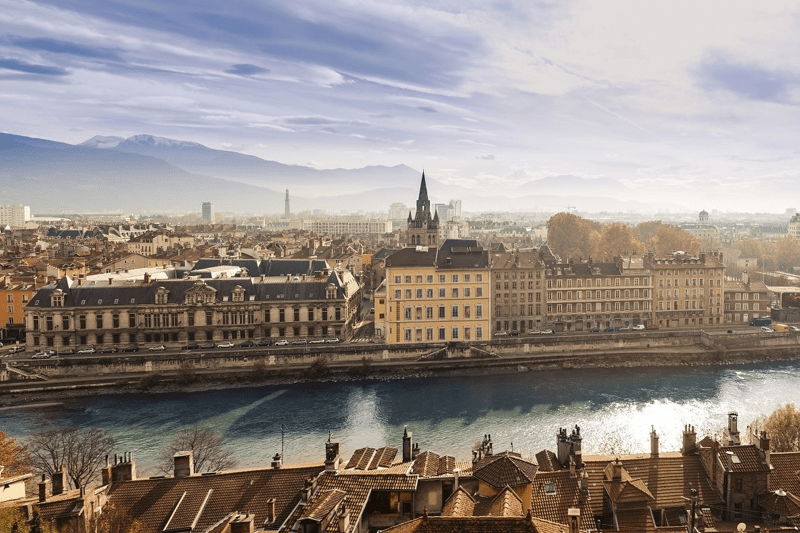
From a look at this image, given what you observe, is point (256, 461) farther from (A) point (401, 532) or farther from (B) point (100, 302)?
(B) point (100, 302)

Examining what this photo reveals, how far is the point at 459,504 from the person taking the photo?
→ 11.1 m

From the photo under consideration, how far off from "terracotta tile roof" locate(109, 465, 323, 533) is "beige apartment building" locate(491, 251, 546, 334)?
31844 millimetres

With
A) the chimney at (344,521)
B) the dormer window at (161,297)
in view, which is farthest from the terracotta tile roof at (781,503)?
the dormer window at (161,297)

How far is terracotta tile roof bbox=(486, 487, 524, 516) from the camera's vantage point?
10.4m

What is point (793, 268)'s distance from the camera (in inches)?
3073

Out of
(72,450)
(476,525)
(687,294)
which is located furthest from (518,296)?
(476,525)

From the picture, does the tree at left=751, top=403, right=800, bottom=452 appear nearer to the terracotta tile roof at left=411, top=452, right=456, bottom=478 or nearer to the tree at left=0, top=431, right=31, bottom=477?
the terracotta tile roof at left=411, top=452, right=456, bottom=478

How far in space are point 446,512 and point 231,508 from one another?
4.48 m

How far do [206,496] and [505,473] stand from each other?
19.5ft

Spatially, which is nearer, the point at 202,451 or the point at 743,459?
the point at 743,459

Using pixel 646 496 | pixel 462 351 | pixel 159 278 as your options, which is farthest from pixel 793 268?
pixel 646 496

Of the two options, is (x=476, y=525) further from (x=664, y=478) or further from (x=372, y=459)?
(x=664, y=478)

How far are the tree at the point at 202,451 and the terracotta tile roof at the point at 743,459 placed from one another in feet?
48.7

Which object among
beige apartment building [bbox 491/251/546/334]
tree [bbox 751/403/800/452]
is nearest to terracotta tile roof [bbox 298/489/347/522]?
tree [bbox 751/403/800/452]
